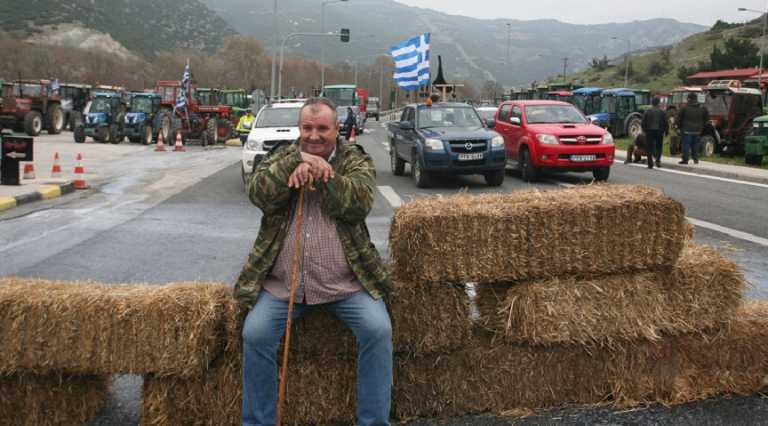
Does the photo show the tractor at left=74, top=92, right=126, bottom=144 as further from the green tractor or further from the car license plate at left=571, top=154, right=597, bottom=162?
the green tractor

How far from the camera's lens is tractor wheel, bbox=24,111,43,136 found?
32.0 m

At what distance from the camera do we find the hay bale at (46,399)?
153 inches

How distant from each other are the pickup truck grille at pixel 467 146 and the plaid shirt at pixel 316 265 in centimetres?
1163

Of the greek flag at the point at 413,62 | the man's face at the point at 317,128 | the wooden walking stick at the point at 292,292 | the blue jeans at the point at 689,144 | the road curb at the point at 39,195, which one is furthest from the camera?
the greek flag at the point at 413,62

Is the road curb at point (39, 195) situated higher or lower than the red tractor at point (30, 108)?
lower

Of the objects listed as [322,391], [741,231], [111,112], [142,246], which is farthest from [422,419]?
[111,112]

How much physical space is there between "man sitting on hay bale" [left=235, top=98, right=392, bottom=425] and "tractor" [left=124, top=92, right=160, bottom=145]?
28595 mm

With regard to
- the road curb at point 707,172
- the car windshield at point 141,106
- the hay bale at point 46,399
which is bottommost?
the hay bale at point 46,399

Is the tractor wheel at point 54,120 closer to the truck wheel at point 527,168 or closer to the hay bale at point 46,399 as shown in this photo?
the truck wheel at point 527,168

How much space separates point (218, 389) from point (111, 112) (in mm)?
30683

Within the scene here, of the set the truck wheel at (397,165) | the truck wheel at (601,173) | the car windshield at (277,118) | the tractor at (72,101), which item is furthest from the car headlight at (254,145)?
the tractor at (72,101)

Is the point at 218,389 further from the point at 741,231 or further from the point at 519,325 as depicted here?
the point at 741,231

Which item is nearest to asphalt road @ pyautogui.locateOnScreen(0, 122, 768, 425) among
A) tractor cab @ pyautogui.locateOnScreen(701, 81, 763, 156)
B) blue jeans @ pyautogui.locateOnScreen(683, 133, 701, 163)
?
blue jeans @ pyautogui.locateOnScreen(683, 133, 701, 163)

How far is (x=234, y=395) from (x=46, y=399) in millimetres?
1008
